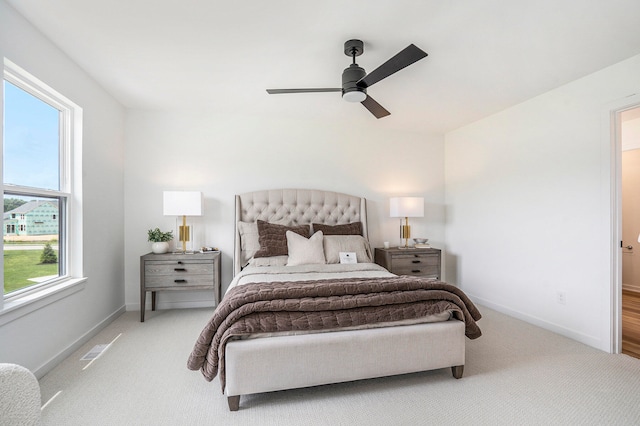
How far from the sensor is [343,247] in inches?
144

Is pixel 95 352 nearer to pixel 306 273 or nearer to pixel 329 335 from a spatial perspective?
pixel 306 273

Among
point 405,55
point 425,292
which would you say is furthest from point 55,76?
point 425,292

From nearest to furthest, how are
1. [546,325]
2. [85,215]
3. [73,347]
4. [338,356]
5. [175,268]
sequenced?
[338,356] < [73,347] < [85,215] < [546,325] < [175,268]

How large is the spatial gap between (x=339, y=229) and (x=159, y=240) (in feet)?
7.08

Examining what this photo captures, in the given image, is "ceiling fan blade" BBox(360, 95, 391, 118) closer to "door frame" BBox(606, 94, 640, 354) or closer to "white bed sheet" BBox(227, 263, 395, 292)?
"white bed sheet" BBox(227, 263, 395, 292)

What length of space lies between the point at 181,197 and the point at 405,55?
2787 millimetres

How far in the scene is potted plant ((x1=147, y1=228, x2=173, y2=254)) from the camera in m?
3.62

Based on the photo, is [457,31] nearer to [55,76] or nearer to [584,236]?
[584,236]

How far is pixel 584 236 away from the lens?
298cm

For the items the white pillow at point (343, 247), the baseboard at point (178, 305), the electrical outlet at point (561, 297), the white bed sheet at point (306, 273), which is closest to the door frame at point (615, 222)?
the electrical outlet at point (561, 297)

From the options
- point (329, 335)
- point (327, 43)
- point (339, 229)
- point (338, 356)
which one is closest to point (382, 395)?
point (338, 356)

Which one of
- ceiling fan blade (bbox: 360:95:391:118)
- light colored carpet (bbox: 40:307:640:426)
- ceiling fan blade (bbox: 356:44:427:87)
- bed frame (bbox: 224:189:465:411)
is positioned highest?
ceiling fan blade (bbox: 356:44:427:87)

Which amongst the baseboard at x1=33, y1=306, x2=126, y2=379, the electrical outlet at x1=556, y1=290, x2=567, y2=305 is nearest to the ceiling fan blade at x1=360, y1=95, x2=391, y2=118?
the electrical outlet at x1=556, y1=290, x2=567, y2=305

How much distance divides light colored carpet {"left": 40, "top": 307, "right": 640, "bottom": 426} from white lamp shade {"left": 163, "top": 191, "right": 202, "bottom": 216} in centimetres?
145
